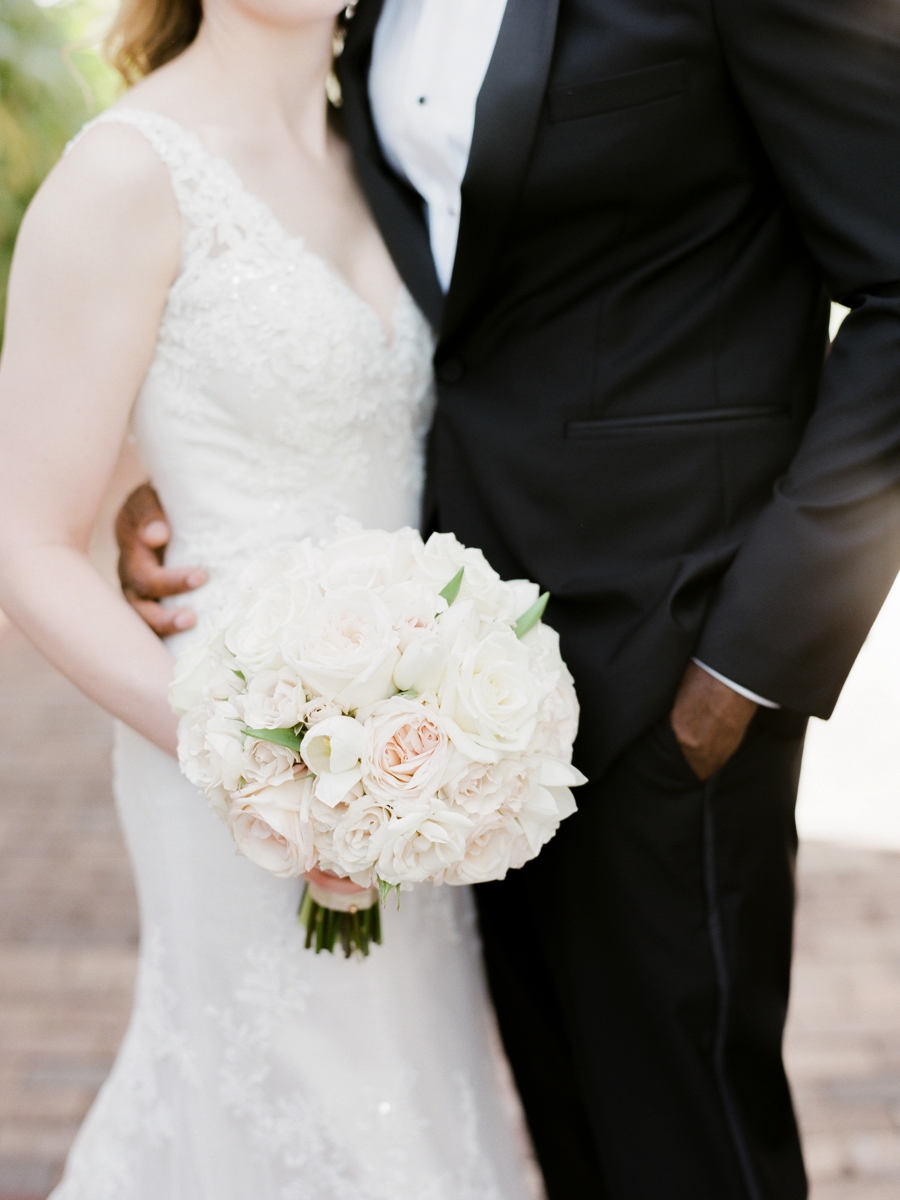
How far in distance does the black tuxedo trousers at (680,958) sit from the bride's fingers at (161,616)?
68cm

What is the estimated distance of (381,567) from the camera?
1.36m

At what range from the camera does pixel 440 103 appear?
1.70m

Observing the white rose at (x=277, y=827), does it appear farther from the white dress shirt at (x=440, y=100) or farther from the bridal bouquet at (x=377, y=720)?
the white dress shirt at (x=440, y=100)

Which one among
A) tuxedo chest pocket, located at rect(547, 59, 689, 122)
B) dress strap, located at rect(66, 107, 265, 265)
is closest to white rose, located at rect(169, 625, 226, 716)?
dress strap, located at rect(66, 107, 265, 265)

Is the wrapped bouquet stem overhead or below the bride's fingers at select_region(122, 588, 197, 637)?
below

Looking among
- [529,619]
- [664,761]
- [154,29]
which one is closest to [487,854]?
[529,619]

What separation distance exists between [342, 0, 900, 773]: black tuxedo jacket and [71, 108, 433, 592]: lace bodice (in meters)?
0.12

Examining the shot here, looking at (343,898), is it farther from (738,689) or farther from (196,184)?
(196,184)

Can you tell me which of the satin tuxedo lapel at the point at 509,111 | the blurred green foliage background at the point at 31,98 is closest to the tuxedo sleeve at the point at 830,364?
the satin tuxedo lapel at the point at 509,111

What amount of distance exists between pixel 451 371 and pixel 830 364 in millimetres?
549

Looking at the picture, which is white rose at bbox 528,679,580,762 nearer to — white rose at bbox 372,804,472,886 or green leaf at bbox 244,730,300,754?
white rose at bbox 372,804,472,886

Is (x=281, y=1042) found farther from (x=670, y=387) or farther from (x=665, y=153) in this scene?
(x=665, y=153)

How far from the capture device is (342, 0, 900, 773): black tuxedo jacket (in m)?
1.49

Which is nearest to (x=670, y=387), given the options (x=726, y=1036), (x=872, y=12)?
(x=872, y=12)
